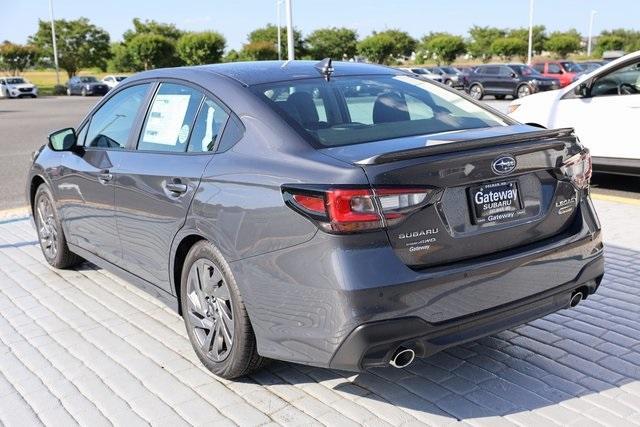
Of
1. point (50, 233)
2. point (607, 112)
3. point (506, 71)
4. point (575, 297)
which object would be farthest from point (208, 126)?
point (506, 71)

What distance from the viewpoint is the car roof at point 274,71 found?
12.4ft

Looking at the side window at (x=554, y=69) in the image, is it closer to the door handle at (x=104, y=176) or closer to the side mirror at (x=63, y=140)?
the side mirror at (x=63, y=140)

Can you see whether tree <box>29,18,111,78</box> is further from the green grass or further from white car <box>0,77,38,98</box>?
white car <box>0,77,38,98</box>

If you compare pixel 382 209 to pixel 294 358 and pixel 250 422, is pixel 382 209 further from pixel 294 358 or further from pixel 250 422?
pixel 250 422

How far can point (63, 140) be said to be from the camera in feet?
16.4

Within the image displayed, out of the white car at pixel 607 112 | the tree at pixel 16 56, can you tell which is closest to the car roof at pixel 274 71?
the white car at pixel 607 112

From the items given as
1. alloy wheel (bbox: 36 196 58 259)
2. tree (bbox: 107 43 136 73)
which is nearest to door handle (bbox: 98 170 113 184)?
alloy wheel (bbox: 36 196 58 259)

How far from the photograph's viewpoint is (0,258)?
20.9 feet

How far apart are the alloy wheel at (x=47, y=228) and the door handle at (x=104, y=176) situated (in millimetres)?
1339

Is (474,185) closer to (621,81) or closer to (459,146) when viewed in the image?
(459,146)

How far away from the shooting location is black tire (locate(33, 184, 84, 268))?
5.61 metres

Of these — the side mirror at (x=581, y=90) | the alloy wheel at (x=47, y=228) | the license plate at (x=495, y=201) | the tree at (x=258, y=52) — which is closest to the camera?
the license plate at (x=495, y=201)

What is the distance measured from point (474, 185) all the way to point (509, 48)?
76.2 metres

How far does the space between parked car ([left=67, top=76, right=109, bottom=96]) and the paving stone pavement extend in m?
49.5
